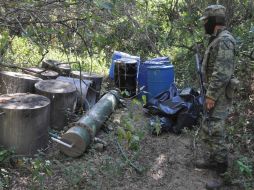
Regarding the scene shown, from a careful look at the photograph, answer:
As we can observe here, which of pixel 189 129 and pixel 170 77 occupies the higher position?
pixel 170 77

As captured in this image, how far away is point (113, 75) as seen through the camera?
9031 mm

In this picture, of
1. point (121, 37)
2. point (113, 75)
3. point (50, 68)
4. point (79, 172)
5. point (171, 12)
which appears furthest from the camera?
point (121, 37)

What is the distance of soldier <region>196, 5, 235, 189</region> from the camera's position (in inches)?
193

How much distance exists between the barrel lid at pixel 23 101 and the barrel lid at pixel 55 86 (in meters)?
0.48

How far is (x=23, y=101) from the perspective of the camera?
5.57 meters

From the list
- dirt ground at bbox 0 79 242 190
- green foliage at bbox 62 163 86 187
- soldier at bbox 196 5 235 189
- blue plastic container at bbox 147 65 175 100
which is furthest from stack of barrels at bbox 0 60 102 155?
blue plastic container at bbox 147 65 175 100

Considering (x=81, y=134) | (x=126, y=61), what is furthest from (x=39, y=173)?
(x=126, y=61)

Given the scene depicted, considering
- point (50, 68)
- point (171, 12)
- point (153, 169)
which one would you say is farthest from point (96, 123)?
point (171, 12)

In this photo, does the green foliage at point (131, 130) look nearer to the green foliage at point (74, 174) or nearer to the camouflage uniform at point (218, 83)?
the green foliage at point (74, 174)

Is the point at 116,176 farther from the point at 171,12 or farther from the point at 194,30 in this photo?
the point at 171,12

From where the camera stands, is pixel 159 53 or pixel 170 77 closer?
pixel 170 77

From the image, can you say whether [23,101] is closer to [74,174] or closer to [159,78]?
[74,174]

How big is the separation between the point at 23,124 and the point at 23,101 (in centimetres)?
43

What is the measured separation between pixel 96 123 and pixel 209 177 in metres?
1.86
